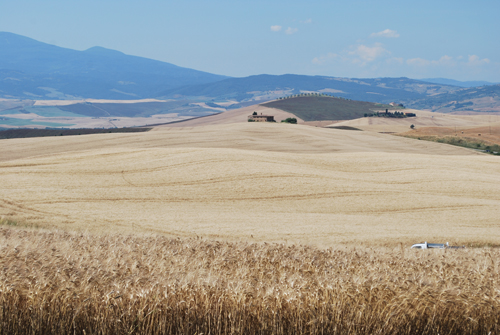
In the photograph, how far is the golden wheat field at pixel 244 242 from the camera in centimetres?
630

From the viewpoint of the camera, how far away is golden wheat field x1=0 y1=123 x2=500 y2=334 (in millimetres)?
6301

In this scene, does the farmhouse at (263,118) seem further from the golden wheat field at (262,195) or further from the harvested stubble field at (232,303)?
the harvested stubble field at (232,303)

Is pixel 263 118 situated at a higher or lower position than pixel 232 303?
higher

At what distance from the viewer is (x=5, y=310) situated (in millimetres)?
6254

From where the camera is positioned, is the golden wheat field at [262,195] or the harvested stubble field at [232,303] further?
the golden wheat field at [262,195]

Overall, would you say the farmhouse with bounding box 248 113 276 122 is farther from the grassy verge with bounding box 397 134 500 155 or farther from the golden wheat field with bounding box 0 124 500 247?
the golden wheat field with bounding box 0 124 500 247

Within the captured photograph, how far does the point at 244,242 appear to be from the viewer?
14.0 meters

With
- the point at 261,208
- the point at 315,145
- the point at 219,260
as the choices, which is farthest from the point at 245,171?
the point at 315,145

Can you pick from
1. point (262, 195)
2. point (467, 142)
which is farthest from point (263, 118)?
point (262, 195)

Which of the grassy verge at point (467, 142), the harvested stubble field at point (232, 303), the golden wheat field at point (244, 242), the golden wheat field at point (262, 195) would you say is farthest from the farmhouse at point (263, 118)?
the harvested stubble field at point (232, 303)

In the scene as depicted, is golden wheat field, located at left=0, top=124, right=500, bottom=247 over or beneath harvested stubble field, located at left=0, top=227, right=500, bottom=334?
beneath

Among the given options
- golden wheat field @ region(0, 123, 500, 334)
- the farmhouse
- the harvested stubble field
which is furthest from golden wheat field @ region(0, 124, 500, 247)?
the farmhouse

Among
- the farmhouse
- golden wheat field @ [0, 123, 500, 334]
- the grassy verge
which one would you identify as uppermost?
the farmhouse

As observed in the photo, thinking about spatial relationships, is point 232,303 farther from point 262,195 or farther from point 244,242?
point 262,195
